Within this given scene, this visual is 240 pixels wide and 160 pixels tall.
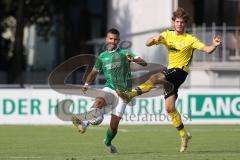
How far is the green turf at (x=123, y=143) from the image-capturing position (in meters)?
15.4

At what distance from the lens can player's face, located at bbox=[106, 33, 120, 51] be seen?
620 inches

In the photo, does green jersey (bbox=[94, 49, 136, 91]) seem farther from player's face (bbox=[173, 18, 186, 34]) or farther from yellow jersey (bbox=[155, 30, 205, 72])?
player's face (bbox=[173, 18, 186, 34])

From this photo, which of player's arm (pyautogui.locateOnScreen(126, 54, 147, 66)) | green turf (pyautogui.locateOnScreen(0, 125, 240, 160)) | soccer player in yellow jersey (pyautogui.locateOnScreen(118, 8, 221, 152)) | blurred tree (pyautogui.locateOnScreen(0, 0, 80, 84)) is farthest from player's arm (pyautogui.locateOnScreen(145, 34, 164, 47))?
blurred tree (pyautogui.locateOnScreen(0, 0, 80, 84))

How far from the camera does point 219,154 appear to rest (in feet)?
51.6

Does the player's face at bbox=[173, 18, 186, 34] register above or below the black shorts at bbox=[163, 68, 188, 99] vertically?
above

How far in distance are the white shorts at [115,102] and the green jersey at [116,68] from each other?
105mm

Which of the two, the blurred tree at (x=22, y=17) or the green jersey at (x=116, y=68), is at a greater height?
the blurred tree at (x=22, y=17)

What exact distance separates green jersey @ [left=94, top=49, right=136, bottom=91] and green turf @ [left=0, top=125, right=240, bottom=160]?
3.84 feet

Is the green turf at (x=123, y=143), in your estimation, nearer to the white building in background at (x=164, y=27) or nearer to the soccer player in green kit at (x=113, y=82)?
the soccer player in green kit at (x=113, y=82)

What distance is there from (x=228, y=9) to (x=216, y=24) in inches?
53.9

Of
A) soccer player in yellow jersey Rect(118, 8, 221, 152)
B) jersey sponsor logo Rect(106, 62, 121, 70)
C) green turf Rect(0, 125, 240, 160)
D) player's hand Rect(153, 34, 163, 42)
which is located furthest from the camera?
jersey sponsor logo Rect(106, 62, 121, 70)

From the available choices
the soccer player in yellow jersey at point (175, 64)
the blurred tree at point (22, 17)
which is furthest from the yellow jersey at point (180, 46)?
the blurred tree at point (22, 17)

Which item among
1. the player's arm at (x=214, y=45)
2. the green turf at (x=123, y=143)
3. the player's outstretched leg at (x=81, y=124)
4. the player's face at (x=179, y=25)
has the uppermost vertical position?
the player's face at (x=179, y=25)

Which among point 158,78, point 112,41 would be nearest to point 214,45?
point 158,78
